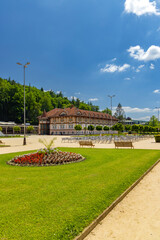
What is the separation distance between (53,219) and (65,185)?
2.45 meters

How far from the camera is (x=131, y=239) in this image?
11.9ft

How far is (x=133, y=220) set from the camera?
4383mm

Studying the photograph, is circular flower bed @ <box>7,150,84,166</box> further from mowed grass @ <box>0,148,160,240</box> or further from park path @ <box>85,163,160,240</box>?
park path @ <box>85,163,160,240</box>

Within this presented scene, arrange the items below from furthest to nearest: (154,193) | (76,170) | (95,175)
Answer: (76,170)
(95,175)
(154,193)

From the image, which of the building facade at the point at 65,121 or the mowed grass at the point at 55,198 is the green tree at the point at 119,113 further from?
the mowed grass at the point at 55,198

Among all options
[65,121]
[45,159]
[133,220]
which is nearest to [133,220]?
[133,220]

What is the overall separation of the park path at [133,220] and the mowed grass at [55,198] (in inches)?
11.6

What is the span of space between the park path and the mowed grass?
296 millimetres

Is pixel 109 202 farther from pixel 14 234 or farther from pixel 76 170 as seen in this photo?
pixel 76 170

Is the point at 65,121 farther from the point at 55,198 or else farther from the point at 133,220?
the point at 133,220

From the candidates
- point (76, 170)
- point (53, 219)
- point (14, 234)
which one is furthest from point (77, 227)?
point (76, 170)

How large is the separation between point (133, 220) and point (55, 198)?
2218 mm

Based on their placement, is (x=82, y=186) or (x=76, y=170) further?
(x=76, y=170)

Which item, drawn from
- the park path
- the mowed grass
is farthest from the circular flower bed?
the park path
